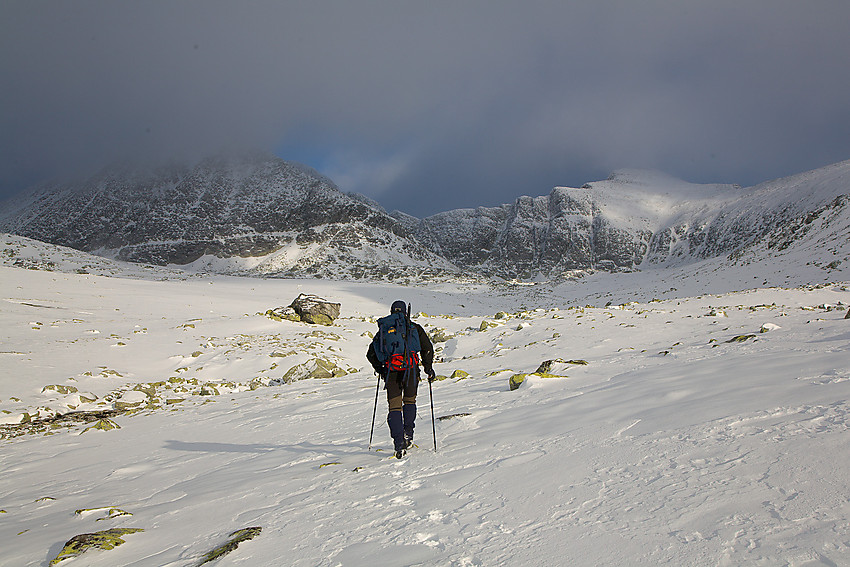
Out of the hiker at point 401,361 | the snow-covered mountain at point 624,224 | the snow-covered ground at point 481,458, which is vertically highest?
the snow-covered mountain at point 624,224

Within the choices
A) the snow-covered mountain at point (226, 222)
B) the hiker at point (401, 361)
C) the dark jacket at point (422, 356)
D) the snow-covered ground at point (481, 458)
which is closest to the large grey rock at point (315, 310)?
the snow-covered ground at point (481, 458)

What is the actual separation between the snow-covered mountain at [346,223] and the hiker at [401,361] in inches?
1773

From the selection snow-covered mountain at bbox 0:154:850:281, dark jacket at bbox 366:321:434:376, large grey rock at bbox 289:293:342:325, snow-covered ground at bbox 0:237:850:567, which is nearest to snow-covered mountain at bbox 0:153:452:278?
snow-covered mountain at bbox 0:154:850:281

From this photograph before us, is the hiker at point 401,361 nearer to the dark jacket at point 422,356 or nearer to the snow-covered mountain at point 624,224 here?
the dark jacket at point 422,356

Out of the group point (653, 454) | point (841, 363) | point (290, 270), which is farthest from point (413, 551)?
point (290, 270)

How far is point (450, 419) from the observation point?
561 centimetres

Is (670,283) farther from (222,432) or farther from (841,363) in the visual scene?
(222,432)

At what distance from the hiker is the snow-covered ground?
20.4 inches

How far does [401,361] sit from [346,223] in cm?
7252

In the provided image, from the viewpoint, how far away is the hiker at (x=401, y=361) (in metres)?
4.66

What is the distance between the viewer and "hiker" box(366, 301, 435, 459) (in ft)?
15.3

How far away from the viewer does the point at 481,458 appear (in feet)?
12.2

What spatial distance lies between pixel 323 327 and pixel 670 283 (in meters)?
24.4

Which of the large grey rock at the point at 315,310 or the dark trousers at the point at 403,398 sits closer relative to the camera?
the dark trousers at the point at 403,398
